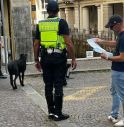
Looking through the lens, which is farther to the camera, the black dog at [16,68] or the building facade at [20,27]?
the building facade at [20,27]

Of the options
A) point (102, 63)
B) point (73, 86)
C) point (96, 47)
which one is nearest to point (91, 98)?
point (73, 86)

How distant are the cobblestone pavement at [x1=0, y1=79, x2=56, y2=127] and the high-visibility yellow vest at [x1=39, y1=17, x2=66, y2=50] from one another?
1379mm

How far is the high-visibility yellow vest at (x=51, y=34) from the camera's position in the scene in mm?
8820

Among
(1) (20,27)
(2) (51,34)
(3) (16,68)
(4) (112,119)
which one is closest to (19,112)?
(2) (51,34)

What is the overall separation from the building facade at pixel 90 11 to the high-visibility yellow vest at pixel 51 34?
45.7 metres

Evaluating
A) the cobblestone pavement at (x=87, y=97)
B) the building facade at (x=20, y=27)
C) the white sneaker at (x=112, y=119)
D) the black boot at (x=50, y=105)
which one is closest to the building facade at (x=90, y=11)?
the building facade at (x=20, y=27)

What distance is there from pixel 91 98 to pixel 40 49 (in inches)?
114

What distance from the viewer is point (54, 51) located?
29.1 feet

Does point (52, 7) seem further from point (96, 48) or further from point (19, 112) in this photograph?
point (19, 112)

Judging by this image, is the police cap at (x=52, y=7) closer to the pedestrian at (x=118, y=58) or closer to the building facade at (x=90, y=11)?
the pedestrian at (x=118, y=58)

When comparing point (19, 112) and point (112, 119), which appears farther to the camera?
point (19, 112)

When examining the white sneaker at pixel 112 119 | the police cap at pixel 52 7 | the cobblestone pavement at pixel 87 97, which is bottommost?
the cobblestone pavement at pixel 87 97

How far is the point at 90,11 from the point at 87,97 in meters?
57.6

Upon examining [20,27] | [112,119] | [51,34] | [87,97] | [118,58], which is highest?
[51,34]
